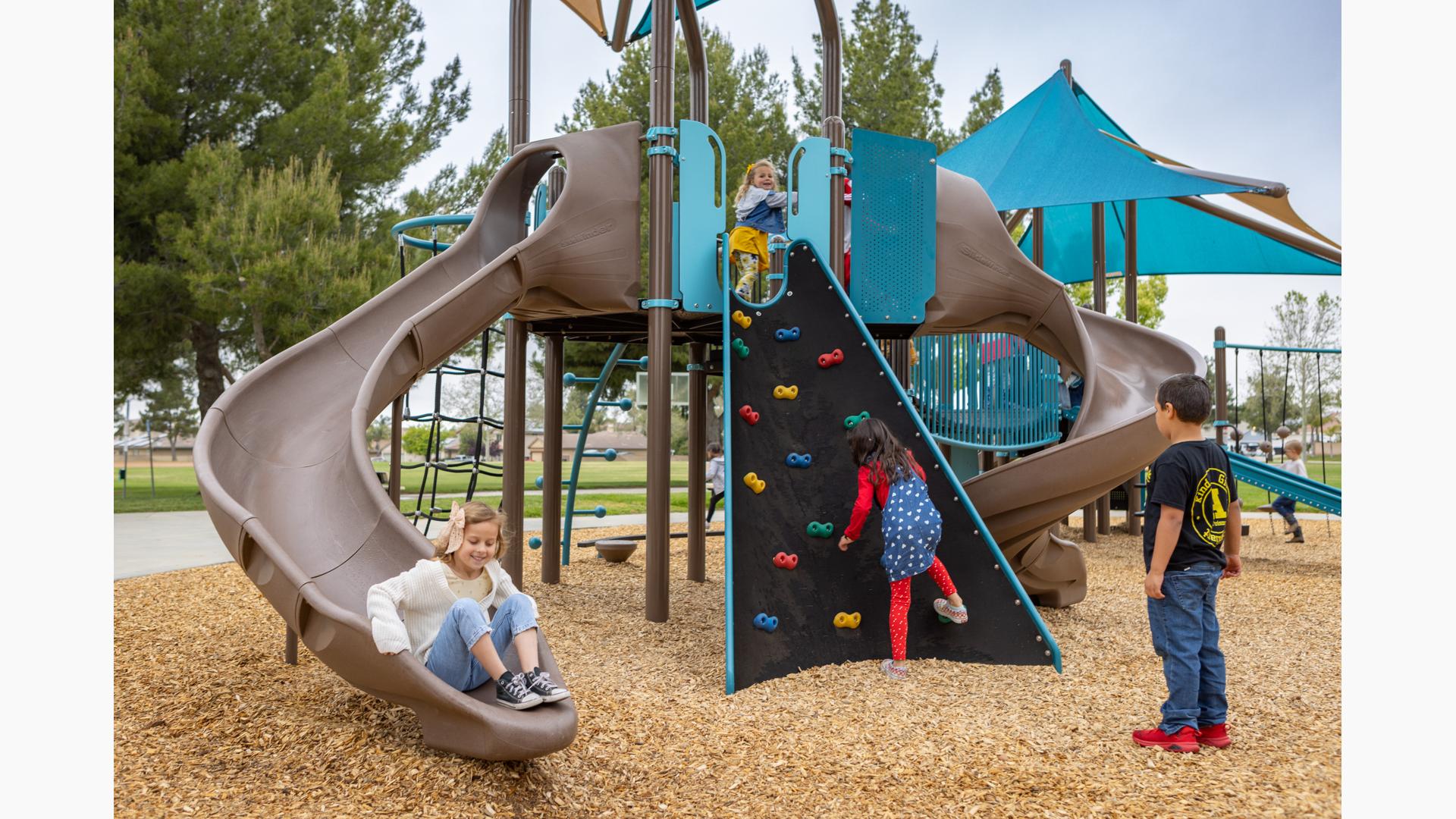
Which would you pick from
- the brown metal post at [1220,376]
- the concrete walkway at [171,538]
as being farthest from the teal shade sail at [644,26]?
the brown metal post at [1220,376]

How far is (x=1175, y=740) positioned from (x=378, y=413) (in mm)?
3886

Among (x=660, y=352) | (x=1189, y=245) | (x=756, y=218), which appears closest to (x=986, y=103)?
(x=1189, y=245)

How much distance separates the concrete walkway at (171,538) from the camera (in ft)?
31.1

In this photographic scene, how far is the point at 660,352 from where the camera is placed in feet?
20.6

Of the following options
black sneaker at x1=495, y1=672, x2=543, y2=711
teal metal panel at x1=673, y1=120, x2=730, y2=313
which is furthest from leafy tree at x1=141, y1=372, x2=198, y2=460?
black sneaker at x1=495, y1=672, x2=543, y2=711

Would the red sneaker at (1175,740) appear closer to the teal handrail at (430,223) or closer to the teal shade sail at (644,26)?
the teal handrail at (430,223)

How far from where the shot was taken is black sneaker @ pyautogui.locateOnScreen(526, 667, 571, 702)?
3.37 metres

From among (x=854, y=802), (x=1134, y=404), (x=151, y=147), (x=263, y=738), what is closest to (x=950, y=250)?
(x=1134, y=404)

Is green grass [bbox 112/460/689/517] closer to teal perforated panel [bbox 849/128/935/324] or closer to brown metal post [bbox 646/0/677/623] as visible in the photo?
brown metal post [bbox 646/0/677/623]

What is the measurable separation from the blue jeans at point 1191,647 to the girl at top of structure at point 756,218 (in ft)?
12.1

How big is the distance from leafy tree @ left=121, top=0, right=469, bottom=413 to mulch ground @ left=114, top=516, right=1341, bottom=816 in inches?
444

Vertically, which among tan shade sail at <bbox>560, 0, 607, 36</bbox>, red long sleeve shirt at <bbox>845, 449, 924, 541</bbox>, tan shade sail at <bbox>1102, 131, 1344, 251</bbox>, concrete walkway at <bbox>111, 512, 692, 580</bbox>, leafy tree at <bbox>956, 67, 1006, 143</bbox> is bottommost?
concrete walkway at <bbox>111, 512, 692, 580</bbox>

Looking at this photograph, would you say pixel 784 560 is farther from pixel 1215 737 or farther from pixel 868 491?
pixel 1215 737

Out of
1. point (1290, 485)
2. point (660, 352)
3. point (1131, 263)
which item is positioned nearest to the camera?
point (660, 352)
